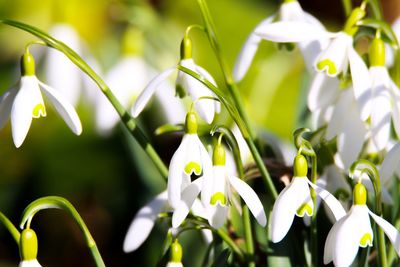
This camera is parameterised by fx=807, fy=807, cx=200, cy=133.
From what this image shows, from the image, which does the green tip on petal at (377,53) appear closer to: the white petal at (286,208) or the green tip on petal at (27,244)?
the white petal at (286,208)

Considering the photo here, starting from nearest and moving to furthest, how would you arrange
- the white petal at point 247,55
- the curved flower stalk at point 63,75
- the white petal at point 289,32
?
the white petal at point 289,32, the white petal at point 247,55, the curved flower stalk at point 63,75

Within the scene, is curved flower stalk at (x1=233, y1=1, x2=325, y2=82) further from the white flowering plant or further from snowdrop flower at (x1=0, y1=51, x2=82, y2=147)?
snowdrop flower at (x1=0, y1=51, x2=82, y2=147)

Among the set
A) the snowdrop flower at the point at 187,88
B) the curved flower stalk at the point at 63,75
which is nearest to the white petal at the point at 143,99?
the snowdrop flower at the point at 187,88

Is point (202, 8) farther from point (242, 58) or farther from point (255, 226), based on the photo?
point (255, 226)

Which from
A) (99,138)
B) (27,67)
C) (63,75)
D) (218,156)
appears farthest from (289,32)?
(99,138)

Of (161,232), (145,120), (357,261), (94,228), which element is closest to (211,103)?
(357,261)

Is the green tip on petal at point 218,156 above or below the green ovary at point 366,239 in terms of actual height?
above

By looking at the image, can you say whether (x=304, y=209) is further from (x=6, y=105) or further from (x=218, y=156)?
(x=6, y=105)
